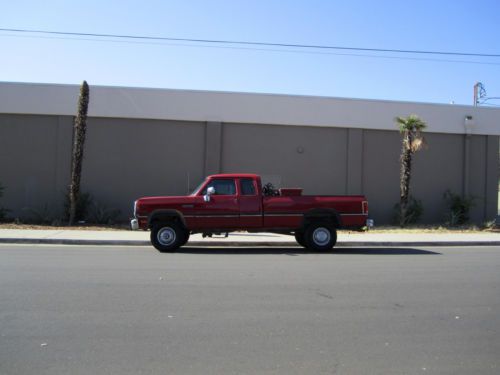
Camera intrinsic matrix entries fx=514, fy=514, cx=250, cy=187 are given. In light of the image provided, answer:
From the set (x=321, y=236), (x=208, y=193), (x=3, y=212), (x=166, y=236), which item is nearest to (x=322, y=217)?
(x=321, y=236)

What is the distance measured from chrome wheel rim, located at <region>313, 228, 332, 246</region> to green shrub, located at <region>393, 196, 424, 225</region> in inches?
384

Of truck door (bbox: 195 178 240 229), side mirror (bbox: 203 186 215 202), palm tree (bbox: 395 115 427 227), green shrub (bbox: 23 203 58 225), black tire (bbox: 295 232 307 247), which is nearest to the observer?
side mirror (bbox: 203 186 215 202)

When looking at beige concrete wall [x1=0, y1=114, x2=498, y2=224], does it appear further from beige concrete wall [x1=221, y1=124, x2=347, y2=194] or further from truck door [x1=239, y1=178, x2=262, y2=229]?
truck door [x1=239, y1=178, x2=262, y2=229]

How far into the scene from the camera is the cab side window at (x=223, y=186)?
1362cm

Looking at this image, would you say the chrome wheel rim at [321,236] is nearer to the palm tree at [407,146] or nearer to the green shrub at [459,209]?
the palm tree at [407,146]

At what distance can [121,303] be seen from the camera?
7.01m

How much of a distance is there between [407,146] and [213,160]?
27.2 feet

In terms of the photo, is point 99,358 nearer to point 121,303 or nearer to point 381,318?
point 121,303

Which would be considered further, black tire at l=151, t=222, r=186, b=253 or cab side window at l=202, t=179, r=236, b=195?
cab side window at l=202, t=179, r=236, b=195

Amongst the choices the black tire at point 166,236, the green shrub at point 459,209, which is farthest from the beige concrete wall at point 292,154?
the black tire at point 166,236

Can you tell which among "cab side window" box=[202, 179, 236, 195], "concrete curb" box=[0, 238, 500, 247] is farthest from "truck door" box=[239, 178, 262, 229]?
"concrete curb" box=[0, 238, 500, 247]

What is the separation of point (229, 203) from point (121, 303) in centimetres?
669

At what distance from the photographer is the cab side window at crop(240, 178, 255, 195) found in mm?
13609

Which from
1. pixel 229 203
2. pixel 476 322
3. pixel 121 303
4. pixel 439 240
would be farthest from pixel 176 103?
pixel 476 322
